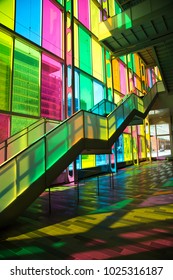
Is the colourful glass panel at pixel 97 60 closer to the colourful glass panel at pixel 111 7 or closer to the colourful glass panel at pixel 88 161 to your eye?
the colourful glass panel at pixel 111 7

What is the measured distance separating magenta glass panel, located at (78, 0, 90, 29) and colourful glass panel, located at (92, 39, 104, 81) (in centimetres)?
134

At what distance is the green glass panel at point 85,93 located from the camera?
1223 centimetres

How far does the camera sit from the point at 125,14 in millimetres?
11461

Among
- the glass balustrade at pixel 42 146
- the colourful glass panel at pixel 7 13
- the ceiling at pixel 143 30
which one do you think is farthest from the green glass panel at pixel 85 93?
the colourful glass panel at pixel 7 13

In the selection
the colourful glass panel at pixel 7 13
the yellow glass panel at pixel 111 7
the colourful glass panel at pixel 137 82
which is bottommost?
the colourful glass panel at pixel 7 13

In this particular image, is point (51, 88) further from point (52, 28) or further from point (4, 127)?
point (4, 127)

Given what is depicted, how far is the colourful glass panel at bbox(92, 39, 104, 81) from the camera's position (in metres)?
13.9

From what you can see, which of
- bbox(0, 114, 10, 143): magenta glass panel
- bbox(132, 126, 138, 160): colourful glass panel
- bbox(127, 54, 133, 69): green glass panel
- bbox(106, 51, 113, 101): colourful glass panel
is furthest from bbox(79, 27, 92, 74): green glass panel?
bbox(132, 126, 138, 160): colourful glass panel

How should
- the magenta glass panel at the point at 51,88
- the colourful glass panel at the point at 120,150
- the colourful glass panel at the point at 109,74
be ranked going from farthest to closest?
the colourful glass panel at the point at 120,150, the colourful glass panel at the point at 109,74, the magenta glass panel at the point at 51,88

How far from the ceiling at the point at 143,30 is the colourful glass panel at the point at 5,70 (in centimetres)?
700

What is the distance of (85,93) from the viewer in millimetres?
12594

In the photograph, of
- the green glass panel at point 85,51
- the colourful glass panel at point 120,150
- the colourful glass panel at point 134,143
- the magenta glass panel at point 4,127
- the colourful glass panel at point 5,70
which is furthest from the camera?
the colourful glass panel at point 134,143

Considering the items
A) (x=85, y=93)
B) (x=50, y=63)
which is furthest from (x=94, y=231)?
(x=85, y=93)

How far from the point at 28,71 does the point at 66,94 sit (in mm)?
2151
